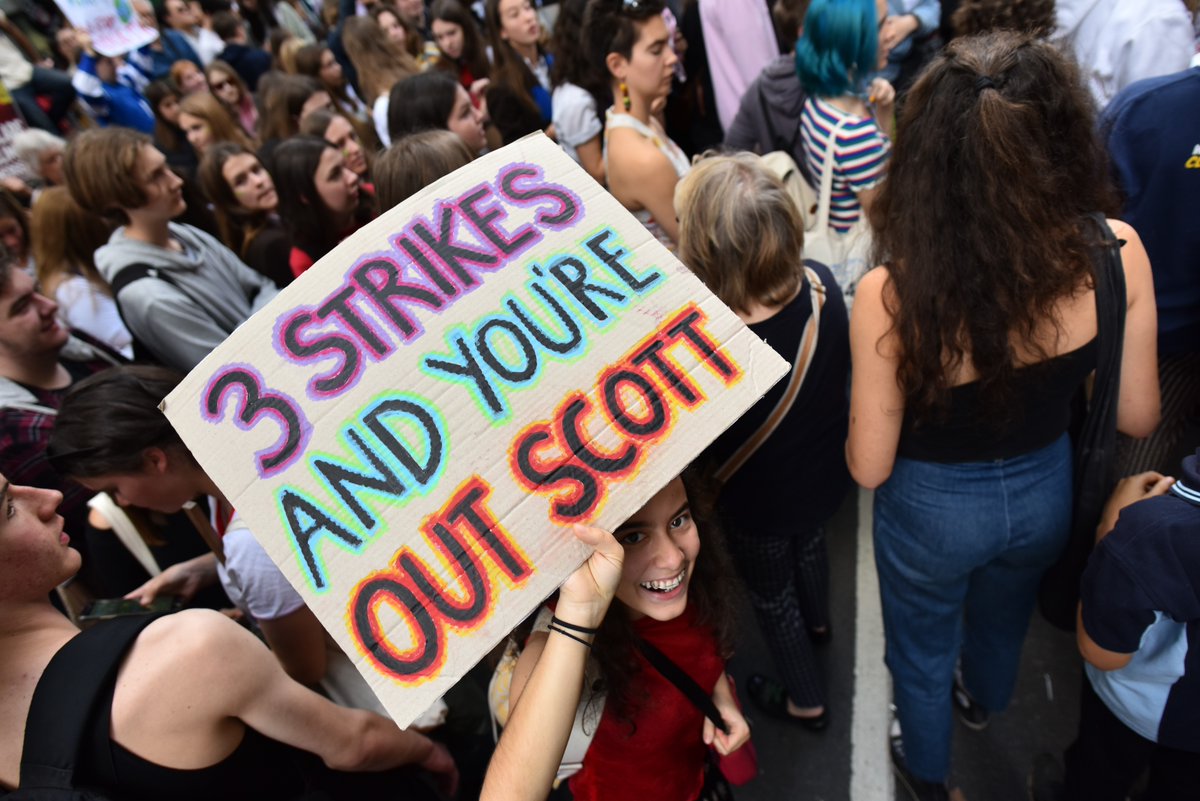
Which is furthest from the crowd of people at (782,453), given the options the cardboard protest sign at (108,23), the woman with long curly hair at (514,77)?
the cardboard protest sign at (108,23)

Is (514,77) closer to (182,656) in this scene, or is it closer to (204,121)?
(204,121)

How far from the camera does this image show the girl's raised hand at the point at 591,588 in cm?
117

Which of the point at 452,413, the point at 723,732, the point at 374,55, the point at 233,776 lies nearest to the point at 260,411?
the point at 452,413

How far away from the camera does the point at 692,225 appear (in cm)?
197

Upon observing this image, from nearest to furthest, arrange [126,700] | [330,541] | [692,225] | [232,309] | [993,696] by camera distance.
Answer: [330,541] → [126,700] → [692,225] → [993,696] → [232,309]

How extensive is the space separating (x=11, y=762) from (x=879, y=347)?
192 centimetres

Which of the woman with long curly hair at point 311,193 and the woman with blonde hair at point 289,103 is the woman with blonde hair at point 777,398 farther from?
the woman with blonde hair at point 289,103

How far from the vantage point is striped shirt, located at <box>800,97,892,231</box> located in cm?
276

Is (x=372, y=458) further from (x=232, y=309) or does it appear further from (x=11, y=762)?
(x=232, y=309)

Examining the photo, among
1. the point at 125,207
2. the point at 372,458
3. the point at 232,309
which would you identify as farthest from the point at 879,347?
the point at 125,207

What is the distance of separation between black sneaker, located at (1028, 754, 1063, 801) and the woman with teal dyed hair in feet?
6.56

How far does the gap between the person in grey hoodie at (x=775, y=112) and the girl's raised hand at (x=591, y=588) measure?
252cm

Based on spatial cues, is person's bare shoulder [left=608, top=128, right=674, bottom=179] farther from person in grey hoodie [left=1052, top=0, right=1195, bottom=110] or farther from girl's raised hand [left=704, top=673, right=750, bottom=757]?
girl's raised hand [left=704, top=673, right=750, bottom=757]

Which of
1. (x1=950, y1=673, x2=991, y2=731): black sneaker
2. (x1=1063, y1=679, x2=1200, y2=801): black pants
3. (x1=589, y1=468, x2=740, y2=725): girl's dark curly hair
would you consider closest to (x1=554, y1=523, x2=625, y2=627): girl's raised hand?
(x1=589, y1=468, x2=740, y2=725): girl's dark curly hair
